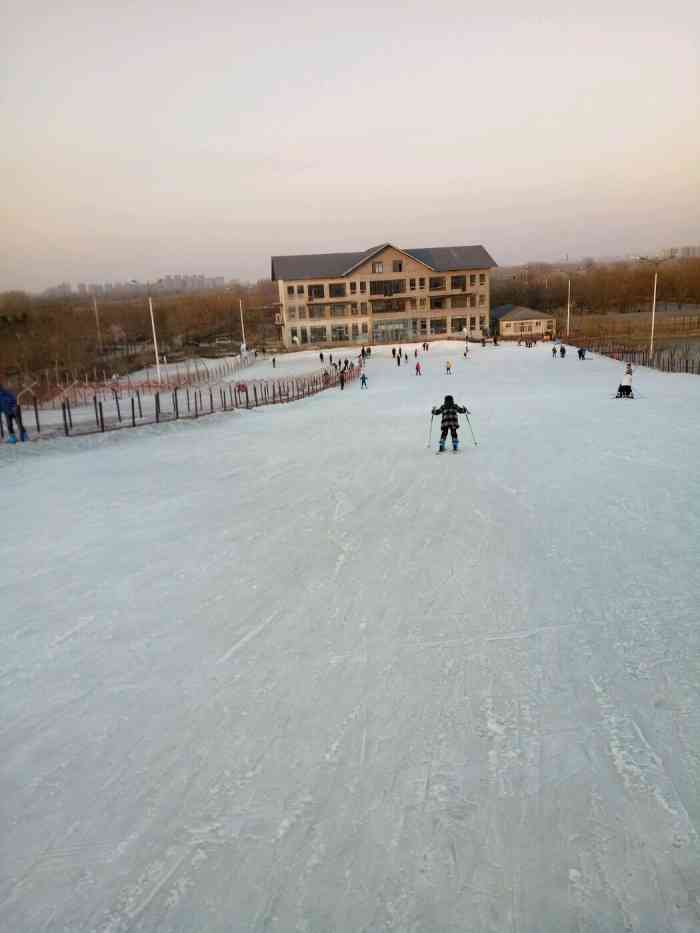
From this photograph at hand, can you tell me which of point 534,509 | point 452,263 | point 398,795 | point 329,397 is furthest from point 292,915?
point 452,263

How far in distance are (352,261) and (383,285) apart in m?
4.45

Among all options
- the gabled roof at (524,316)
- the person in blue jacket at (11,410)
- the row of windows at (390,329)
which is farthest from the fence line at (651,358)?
the person in blue jacket at (11,410)

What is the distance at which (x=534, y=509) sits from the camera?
432 inches

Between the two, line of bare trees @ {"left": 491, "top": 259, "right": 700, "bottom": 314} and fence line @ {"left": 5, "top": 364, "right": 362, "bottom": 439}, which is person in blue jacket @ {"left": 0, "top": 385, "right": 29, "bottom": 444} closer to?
fence line @ {"left": 5, "top": 364, "right": 362, "bottom": 439}

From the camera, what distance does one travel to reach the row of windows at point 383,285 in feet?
213

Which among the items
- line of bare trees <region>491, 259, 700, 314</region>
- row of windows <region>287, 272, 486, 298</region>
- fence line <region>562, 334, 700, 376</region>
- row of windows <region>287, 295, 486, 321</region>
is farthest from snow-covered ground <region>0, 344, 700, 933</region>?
line of bare trees <region>491, 259, 700, 314</region>

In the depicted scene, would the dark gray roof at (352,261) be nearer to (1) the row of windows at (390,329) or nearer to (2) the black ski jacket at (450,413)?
(1) the row of windows at (390,329)

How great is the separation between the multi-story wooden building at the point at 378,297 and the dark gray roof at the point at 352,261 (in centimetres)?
11

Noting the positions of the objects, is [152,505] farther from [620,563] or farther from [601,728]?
[601,728]

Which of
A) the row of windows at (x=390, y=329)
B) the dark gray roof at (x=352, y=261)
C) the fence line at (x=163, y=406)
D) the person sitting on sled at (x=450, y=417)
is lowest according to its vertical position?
the fence line at (x=163, y=406)

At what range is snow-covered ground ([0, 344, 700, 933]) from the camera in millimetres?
3729

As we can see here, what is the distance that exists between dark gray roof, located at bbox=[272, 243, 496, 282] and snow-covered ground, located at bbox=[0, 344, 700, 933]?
185 ft

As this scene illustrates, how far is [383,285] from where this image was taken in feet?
216

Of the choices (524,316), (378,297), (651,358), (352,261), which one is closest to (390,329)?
(378,297)
